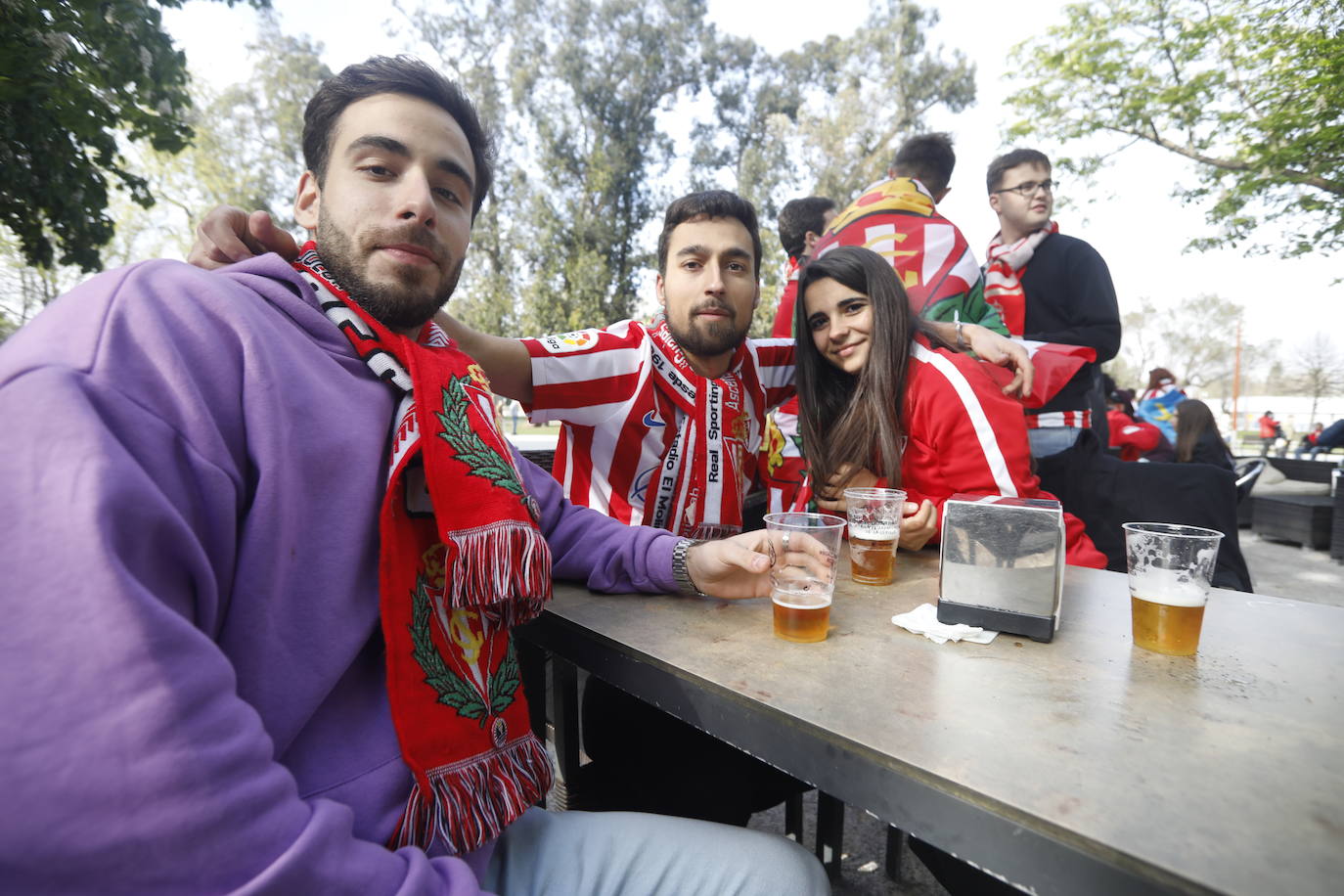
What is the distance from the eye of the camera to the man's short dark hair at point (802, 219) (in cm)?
450

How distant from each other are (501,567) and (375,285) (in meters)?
0.66

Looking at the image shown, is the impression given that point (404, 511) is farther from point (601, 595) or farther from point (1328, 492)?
point (1328, 492)

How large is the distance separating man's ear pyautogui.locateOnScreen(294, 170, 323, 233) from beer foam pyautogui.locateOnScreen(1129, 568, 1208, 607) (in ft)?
5.78

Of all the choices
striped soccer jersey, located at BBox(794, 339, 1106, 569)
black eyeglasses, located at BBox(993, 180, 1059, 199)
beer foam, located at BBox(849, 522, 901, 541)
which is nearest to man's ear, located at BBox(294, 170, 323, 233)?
beer foam, located at BBox(849, 522, 901, 541)

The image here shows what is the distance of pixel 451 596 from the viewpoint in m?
1.04

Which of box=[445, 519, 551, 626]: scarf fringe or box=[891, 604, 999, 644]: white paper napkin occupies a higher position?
box=[445, 519, 551, 626]: scarf fringe

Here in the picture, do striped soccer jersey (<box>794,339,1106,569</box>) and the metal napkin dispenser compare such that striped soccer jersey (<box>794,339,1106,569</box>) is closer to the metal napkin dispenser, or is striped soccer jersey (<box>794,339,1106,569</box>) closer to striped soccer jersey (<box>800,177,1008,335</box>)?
the metal napkin dispenser

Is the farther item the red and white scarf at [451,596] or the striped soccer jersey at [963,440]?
the striped soccer jersey at [963,440]

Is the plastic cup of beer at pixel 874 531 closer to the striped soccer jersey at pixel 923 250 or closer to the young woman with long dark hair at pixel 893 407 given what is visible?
the young woman with long dark hair at pixel 893 407

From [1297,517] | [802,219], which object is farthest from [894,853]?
[1297,517]

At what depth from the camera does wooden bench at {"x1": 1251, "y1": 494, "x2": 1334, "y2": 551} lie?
662 cm

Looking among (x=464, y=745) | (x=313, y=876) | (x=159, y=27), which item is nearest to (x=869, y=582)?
(x=464, y=745)

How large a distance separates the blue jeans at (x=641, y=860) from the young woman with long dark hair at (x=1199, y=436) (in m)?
6.46

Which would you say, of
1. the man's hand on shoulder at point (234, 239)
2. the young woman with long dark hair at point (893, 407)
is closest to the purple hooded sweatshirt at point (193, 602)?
the man's hand on shoulder at point (234, 239)
